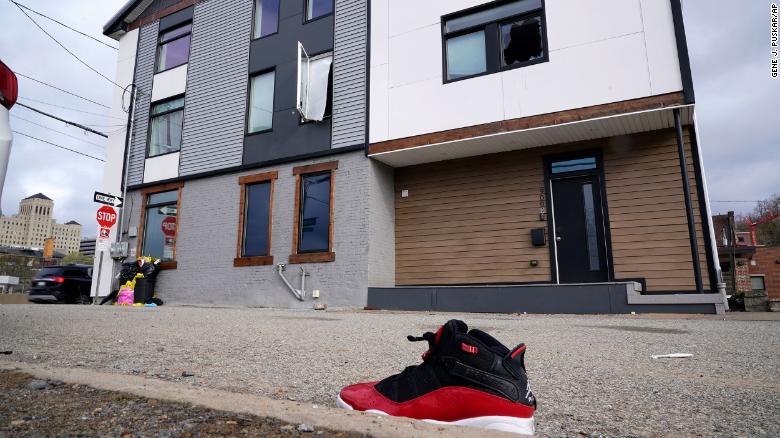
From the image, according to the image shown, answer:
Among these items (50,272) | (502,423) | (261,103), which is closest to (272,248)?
(261,103)

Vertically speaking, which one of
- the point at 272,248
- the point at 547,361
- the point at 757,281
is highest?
the point at 272,248

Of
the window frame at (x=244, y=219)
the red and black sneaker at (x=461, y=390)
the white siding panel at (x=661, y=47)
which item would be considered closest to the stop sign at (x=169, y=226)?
the window frame at (x=244, y=219)

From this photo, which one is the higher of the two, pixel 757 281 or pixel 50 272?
pixel 50 272

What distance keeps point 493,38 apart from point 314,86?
391cm

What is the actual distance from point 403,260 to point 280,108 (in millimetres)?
4480

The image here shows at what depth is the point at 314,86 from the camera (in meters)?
10.4

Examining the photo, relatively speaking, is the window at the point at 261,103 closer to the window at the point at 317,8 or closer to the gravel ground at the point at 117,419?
the window at the point at 317,8

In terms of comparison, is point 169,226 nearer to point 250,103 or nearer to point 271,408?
point 250,103

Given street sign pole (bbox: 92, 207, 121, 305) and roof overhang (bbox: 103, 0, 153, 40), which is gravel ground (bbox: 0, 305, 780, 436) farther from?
roof overhang (bbox: 103, 0, 153, 40)

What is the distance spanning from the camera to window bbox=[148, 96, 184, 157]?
12500mm

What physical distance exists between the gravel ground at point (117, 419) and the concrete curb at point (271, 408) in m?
0.04

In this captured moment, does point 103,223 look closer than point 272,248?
No

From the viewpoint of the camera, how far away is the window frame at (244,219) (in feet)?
33.5

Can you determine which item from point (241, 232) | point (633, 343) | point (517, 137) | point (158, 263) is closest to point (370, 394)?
point (633, 343)
